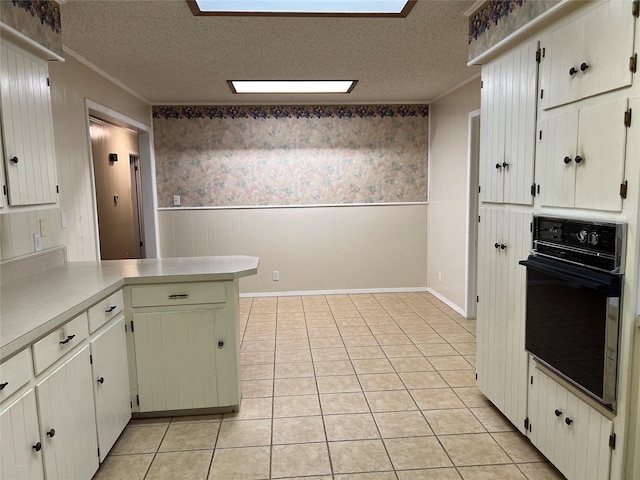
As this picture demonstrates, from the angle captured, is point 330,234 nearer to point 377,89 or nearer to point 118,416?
point 377,89

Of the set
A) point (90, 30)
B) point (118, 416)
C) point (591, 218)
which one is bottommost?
point (118, 416)

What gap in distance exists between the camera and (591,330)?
1.72m

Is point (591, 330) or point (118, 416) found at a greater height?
point (591, 330)

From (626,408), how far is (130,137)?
17.6 ft

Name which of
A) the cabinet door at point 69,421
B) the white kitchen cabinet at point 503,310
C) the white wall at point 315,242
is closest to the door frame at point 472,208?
the white wall at point 315,242

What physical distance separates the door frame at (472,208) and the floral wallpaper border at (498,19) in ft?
5.70

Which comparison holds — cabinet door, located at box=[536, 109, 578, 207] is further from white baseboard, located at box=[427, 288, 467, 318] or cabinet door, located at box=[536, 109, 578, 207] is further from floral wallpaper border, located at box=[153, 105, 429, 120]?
floral wallpaper border, located at box=[153, 105, 429, 120]

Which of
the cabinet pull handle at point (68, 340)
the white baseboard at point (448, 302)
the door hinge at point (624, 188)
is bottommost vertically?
the white baseboard at point (448, 302)

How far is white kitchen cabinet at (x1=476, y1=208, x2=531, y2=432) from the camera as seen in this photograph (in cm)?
228

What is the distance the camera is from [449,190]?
503cm

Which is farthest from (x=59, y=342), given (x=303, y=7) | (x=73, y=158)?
(x=303, y=7)

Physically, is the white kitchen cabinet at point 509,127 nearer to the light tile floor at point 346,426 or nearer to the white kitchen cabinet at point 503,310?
the white kitchen cabinet at point 503,310

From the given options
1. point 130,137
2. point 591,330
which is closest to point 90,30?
point 130,137

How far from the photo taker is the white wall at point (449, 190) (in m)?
4.60
